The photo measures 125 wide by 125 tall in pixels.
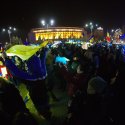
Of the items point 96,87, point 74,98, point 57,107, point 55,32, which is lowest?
point 55,32

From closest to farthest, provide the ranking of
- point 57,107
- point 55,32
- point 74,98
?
point 74,98, point 57,107, point 55,32

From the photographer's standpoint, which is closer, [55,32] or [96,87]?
[96,87]

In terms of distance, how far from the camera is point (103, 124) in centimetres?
450

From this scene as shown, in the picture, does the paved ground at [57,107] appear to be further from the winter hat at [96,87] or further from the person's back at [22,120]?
the person's back at [22,120]

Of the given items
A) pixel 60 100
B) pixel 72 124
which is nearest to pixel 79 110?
pixel 72 124

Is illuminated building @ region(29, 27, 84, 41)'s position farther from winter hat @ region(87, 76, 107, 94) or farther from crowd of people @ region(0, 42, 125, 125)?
winter hat @ region(87, 76, 107, 94)

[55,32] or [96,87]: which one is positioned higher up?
[96,87]

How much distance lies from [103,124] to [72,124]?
51 cm

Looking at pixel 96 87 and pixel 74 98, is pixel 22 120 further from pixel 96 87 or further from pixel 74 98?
pixel 74 98

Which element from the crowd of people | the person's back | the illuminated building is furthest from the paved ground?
the illuminated building

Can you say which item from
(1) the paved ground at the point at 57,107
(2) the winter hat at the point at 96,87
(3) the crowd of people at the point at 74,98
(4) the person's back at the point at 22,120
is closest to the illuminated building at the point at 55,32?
(1) the paved ground at the point at 57,107

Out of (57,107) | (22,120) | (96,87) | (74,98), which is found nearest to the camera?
(22,120)

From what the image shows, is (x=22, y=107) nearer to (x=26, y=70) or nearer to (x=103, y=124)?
(x=103, y=124)

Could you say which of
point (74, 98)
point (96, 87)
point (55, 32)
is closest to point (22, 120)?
point (96, 87)
